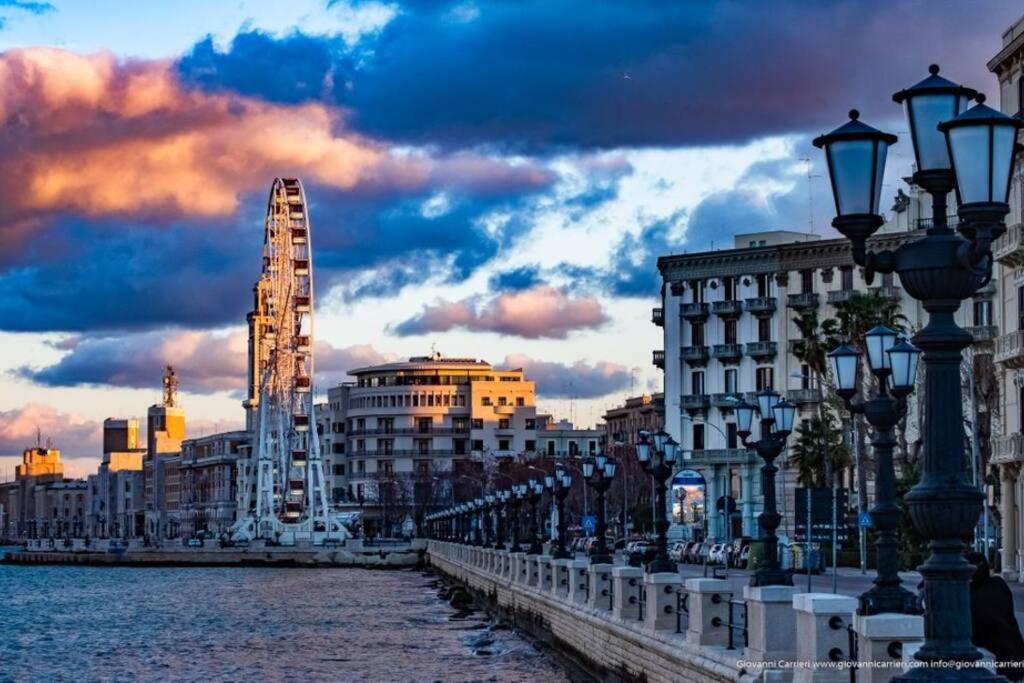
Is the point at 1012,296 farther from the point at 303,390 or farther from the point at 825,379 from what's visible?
the point at 303,390

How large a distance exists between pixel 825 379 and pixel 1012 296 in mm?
34339

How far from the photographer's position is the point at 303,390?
156 m

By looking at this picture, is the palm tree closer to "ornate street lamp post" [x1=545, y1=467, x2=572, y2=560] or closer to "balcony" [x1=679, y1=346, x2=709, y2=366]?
"balcony" [x1=679, y1=346, x2=709, y2=366]

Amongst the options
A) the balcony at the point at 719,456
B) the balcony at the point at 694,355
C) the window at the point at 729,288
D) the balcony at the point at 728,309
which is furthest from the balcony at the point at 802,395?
the window at the point at 729,288

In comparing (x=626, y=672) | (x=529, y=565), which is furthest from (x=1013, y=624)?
(x=529, y=565)

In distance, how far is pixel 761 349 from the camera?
11138 centimetres

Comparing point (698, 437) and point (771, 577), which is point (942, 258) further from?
point (698, 437)

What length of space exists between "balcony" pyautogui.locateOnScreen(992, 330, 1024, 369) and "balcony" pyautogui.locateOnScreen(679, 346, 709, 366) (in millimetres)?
56663

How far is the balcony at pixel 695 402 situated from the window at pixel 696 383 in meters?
0.53

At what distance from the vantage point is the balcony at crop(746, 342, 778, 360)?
111 metres

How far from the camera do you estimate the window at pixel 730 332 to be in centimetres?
11412

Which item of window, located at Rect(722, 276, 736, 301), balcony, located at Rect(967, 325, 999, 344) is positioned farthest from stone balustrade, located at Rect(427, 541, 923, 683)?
window, located at Rect(722, 276, 736, 301)

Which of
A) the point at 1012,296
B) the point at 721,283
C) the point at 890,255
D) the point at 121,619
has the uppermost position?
the point at 721,283

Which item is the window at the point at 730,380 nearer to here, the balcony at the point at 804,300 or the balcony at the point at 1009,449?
the balcony at the point at 804,300
